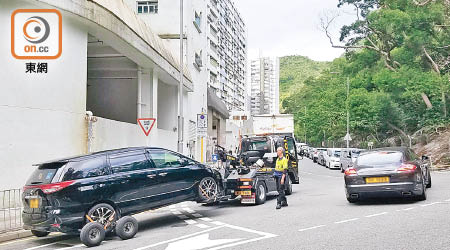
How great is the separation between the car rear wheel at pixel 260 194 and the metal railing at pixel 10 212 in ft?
20.2

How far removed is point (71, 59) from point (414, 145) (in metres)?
34.0

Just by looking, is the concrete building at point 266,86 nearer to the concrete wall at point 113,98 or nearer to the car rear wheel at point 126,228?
the concrete wall at point 113,98

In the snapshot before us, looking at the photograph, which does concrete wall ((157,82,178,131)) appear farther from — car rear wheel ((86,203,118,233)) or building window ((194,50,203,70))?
car rear wheel ((86,203,118,233))

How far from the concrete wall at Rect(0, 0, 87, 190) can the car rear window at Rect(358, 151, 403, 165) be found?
9.16m

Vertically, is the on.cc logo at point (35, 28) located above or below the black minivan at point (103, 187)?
above

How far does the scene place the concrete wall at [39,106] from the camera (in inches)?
542

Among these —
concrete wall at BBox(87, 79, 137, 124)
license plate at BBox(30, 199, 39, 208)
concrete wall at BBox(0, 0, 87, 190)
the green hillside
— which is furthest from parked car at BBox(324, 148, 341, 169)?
the green hillside

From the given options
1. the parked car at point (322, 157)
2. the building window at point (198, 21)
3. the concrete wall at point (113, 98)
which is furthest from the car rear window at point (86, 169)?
the parked car at point (322, 157)

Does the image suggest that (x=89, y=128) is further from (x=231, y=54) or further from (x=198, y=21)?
(x=231, y=54)

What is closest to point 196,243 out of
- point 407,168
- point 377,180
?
point 377,180

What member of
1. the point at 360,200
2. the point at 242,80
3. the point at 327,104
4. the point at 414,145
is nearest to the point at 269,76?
the point at 242,80

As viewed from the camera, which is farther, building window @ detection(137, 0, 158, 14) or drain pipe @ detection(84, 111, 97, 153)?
building window @ detection(137, 0, 158, 14)

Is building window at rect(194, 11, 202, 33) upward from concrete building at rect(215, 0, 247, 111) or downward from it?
downward

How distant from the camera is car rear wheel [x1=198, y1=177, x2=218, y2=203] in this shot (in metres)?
11.5
